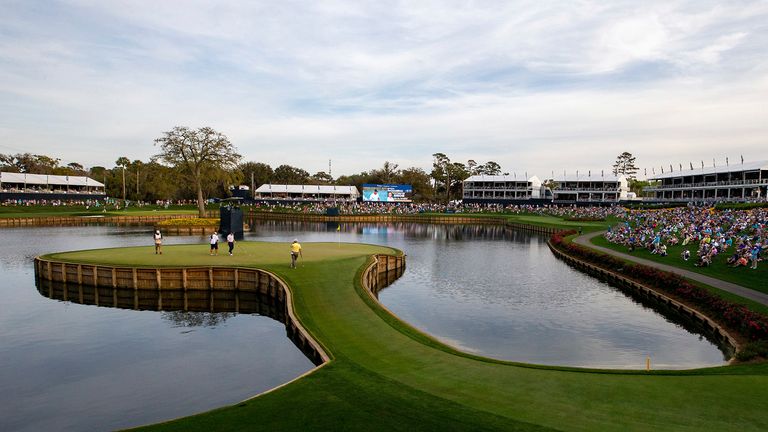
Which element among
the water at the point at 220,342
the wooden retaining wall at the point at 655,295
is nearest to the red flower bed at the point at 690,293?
the wooden retaining wall at the point at 655,295

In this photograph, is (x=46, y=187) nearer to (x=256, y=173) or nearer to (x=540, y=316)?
(x=256, y=173)

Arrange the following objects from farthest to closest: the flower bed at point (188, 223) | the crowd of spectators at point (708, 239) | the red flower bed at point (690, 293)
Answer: the flower bed at point (188, 223) → the crowd of spectators at point (708, 239) → the red flower bed at point (690, 293)

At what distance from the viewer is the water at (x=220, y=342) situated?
640 inches

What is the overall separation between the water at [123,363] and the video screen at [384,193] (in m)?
109

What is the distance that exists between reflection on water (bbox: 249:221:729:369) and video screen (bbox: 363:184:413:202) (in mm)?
87478

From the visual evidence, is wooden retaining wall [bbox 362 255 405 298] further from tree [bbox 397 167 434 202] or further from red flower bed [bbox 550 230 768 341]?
tree [bbox 397 167 434 202]

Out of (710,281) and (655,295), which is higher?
(710,281)

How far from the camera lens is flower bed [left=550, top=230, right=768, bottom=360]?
22.1m

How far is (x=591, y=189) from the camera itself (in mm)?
144125

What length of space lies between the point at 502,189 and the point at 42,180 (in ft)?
420

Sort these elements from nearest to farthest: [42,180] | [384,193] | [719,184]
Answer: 1. [719,184]
2. [42,180]
3. [384,193]

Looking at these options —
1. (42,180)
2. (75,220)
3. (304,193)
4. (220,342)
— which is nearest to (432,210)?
(304,193)

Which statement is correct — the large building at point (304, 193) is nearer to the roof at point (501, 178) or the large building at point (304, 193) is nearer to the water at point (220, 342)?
the roof at point (501, 178)

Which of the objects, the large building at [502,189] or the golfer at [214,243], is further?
the large building at [502,189]
